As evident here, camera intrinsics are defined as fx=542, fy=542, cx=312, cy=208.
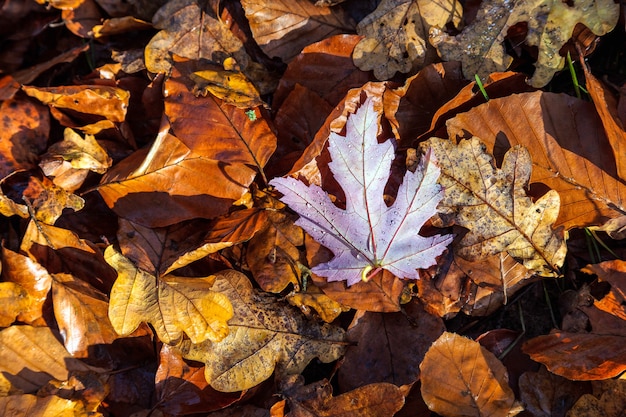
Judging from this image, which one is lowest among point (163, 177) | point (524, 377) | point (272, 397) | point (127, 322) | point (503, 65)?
point (272, 397)

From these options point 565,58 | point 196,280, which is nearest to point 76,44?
point 196,280

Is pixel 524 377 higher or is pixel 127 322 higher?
pixel 127 322

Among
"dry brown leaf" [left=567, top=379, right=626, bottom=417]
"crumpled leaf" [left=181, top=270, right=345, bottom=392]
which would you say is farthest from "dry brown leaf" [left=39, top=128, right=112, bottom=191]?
"dry brown leaf" [left=567, top=379, right=626, bottom=417]

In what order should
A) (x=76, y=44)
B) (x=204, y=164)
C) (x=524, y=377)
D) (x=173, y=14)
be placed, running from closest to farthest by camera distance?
(x=524, y=377), (x=204, y=164), (x=173, y=14), (x=76, y=44)

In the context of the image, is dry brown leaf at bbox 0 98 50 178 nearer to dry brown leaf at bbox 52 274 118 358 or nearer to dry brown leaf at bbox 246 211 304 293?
dry brown leaf at bbox 52 274 118 358

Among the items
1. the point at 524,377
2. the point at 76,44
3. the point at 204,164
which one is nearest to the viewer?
the point at 524,377

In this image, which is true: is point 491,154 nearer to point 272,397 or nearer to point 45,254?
point 272,397

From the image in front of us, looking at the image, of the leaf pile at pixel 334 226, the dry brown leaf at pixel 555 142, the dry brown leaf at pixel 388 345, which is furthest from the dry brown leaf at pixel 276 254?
the dry brown leaf at pixel 555 142

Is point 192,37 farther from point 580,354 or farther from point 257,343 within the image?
point 580,354
